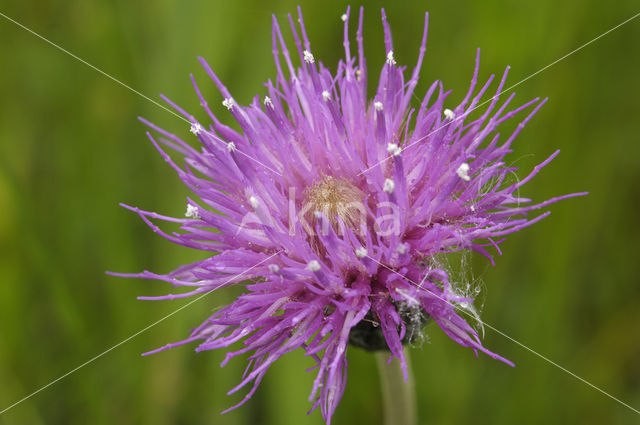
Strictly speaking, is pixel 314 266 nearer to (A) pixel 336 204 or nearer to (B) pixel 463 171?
(A) pixel 336 204

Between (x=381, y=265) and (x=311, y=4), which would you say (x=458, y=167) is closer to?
(x=381, y=265)

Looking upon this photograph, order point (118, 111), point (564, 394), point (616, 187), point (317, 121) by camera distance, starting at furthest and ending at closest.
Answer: point (118, 111) → point (616, 187) → point (564, 394) → point (317, 121)

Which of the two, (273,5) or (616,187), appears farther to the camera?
(273,5)

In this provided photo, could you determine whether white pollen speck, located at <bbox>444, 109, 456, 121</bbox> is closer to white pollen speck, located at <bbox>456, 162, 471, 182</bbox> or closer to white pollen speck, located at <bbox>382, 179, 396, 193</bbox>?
white pollen speck, located at <bbox>456, 162, 471, 182</bbox>

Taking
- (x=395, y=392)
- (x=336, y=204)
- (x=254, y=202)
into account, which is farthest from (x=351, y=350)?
(x=254, y=202)

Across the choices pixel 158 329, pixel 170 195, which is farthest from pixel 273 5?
pixel 158 329

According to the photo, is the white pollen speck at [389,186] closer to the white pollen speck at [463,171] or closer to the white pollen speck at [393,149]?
the white pollen speck at [393,149]
